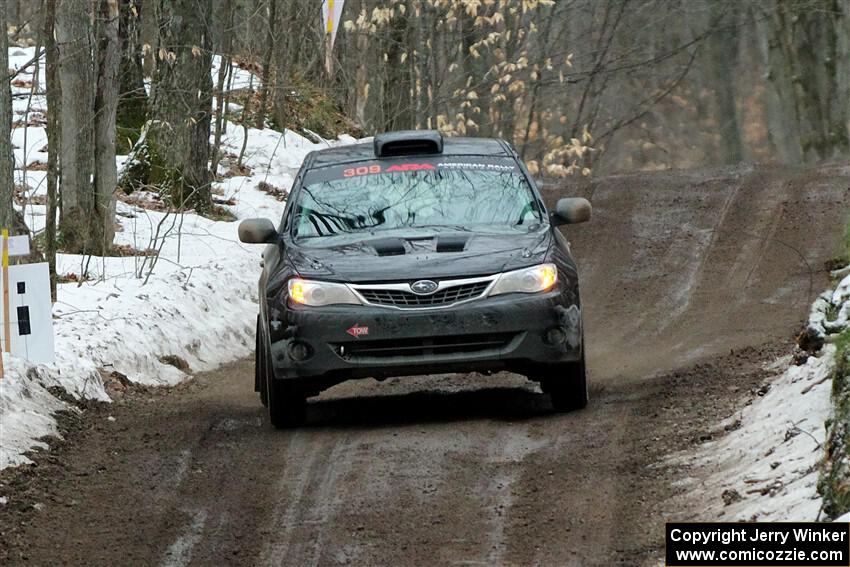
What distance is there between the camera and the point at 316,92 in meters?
27.7

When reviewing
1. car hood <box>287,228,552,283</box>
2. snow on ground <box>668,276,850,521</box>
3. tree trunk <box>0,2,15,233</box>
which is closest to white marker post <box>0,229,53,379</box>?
tree trunk <box>0,2,15,233</box>

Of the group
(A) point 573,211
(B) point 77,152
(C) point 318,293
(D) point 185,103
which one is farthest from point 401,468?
(D) point 185,103

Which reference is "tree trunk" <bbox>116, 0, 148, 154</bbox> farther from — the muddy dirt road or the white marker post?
the white marker post

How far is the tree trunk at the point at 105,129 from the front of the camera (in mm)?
16375

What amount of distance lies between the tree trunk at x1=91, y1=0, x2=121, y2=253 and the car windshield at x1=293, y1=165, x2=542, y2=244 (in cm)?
646

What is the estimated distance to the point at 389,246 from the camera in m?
9.32

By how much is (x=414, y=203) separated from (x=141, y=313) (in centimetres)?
439

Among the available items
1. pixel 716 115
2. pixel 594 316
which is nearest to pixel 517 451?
pixel 594 316

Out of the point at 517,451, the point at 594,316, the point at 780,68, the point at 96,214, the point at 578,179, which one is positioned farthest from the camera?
the point at 780,68

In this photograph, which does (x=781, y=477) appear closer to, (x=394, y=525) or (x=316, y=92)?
(x=394, y=525)

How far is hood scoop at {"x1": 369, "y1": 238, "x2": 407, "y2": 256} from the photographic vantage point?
9.26 meters

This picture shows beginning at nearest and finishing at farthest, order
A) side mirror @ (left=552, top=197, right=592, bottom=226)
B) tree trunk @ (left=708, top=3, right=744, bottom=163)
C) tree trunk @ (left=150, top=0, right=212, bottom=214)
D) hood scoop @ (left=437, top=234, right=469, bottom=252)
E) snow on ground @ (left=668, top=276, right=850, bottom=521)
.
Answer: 1. snow on ground @ (left=668, top=276, right=850, bottom=521)
2. hood scoop @ (left=437, top=234, right=469, bottom=252)
3. side mirror @ (left=552, top=197, right=592, bottom=226)
4. tree trunk @ (left=150, top=0, right=212, bottom=214)
5. tree trunk @ (left=708, top=3, right=744, bottom=163)

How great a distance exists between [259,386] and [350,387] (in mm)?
709

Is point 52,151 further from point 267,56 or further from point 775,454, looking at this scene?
point 267,56
